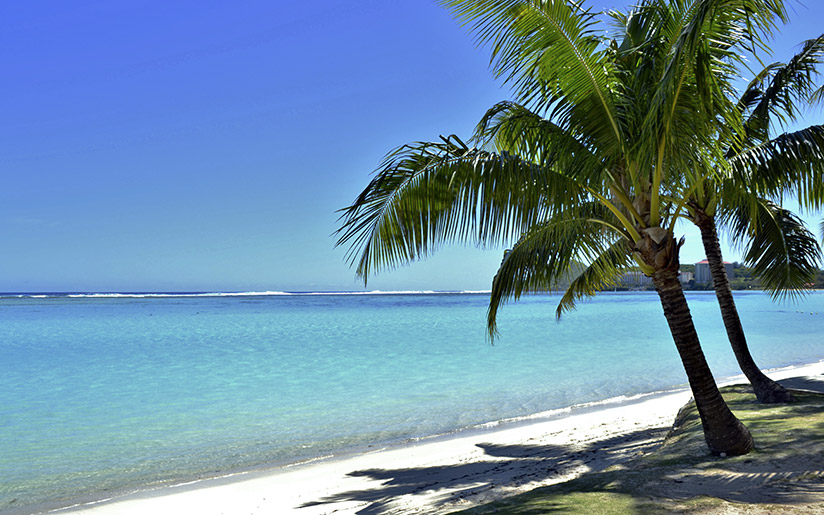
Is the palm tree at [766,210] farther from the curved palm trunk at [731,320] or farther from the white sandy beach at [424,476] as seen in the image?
the white sandy beach at [424,476]

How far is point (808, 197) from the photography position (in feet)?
17.5

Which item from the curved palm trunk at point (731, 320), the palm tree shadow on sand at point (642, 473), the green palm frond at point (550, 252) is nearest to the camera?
the palm tree shadow on sand at point (642, 473)

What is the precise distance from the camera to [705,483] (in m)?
3.96

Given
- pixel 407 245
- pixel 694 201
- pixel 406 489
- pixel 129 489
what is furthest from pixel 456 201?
pixel 129 489

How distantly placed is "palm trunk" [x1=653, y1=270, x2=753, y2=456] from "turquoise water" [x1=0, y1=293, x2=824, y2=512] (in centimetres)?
514

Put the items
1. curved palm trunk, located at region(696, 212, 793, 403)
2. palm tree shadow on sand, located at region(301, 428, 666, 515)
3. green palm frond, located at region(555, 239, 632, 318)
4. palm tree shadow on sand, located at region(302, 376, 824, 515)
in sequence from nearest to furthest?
palm tree shadow on sand, located at region(302, 376, 824, 515) < palm tree shadow on sand, located at region(301, 428, 666, 515) < curved palm trunk, located at region(696, 212, 793, 403) < green palm frond, located at region(555, 239, 632, 318)

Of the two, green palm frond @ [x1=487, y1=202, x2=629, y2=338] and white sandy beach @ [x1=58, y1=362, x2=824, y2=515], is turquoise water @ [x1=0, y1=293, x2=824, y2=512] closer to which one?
white sandy beach @ [x1=58, y1=362, x2=824, y2=515]

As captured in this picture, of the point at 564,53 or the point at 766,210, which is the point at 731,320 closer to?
the point at 766,210

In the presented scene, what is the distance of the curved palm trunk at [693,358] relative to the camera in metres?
4.59

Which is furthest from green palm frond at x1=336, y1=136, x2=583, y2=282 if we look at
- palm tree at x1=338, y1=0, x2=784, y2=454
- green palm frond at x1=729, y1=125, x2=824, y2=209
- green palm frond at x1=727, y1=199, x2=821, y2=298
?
green palm frond at x1=727, y1=199, x2=821, y2=298

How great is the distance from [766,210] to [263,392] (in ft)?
34.5

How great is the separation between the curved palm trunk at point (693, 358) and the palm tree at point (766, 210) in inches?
48.2

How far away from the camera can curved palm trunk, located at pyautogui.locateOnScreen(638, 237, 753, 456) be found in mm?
4594

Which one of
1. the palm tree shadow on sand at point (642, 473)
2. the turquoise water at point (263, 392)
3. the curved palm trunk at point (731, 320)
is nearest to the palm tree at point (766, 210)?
the curved palm trunk at point (731, 320)
